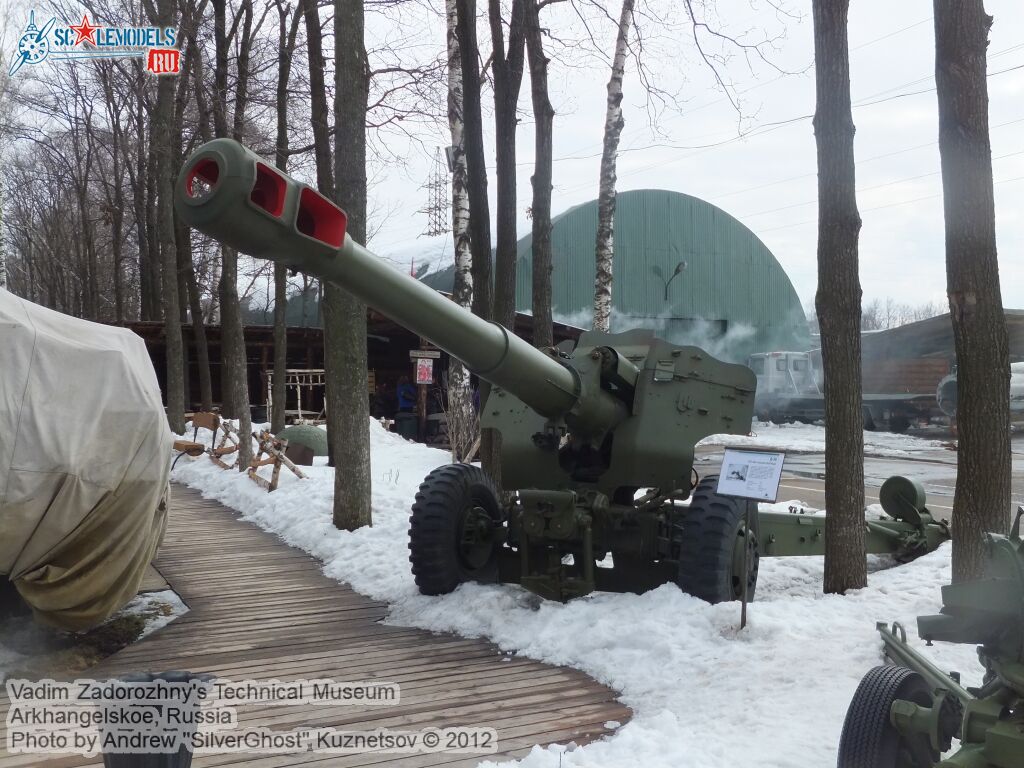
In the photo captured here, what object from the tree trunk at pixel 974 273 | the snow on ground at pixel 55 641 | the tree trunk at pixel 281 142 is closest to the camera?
the snow on ground at pixel 55 641

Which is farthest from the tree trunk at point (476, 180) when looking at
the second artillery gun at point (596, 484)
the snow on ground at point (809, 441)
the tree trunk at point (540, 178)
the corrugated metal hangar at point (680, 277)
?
the corrugated metal hangar at point (680, 277)

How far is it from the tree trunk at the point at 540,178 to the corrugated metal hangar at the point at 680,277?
62.5ft

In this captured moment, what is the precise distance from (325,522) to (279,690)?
188 inches

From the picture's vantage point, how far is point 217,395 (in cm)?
3080

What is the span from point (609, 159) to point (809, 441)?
11.5 meters

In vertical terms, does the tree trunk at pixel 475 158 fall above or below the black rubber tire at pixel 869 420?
above

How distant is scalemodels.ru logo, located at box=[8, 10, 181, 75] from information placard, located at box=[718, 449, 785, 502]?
1402 centimetres

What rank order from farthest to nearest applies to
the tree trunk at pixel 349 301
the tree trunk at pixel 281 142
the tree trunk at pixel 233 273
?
the tree trunk at pixel 281 142
the tree trunk at pixel 233 273
the tree trunk at pixel 349 301

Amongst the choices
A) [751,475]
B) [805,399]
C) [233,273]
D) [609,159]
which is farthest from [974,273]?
[805,399]

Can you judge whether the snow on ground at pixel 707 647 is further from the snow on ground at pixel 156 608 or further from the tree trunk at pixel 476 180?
the tree trunk at pixel 476 180

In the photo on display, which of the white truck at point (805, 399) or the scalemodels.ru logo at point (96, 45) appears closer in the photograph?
the scalemodels.ru logo at point (96, 45)

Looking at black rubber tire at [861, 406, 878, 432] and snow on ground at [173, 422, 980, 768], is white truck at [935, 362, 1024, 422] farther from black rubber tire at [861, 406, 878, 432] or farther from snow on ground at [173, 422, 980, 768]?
snow on ground at [173, 422, 980, 768]

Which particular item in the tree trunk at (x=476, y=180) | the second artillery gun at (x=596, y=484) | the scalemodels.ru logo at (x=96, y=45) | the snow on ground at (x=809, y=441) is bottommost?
the snow on ground at (x=809, y=441)

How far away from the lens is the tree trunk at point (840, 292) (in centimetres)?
647
